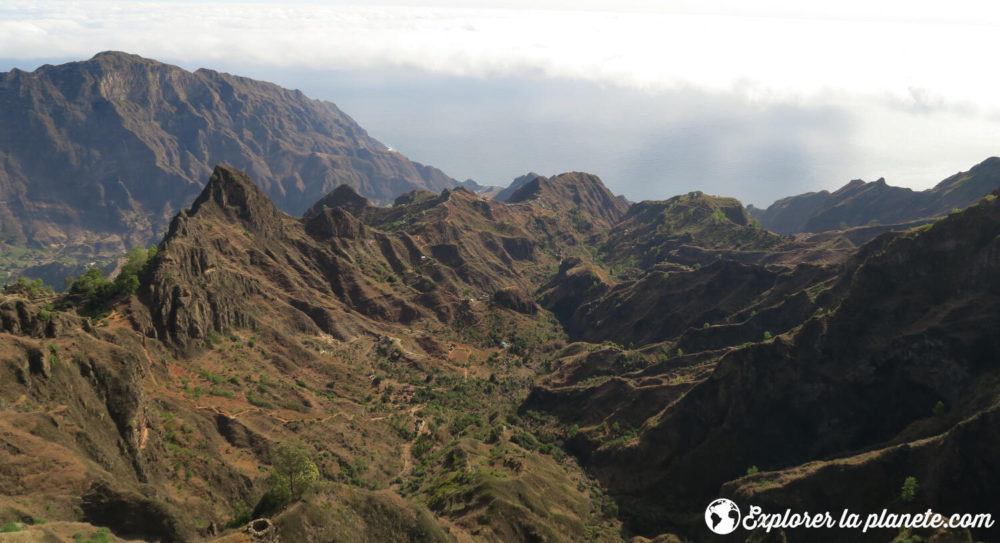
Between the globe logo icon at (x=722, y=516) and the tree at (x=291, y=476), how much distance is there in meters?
42.0

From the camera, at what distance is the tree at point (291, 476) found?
39188 millimetres

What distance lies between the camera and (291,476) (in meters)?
42.7

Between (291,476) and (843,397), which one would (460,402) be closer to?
(291,476)

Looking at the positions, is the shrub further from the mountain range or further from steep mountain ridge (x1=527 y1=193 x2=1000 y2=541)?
steep mountain ridge (x1=527 y1=193 x2=1000 y2=541)

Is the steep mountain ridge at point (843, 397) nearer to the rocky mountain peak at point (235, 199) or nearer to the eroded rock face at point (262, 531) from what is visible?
the eroded rock face at point (262, 531)

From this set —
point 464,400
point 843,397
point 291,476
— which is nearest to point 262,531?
point 291,476

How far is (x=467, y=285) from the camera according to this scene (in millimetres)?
154250

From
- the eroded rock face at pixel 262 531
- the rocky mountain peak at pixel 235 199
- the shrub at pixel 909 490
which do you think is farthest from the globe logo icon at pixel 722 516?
the rocky mountain peak at pixel 235 199

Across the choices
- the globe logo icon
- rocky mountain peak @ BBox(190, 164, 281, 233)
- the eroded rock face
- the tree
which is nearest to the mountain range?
the eroded rock face

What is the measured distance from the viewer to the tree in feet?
129

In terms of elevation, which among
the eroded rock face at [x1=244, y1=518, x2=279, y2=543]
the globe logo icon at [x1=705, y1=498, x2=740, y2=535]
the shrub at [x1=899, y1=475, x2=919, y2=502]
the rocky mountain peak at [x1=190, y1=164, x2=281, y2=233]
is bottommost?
the globe logo icon at [x1=705, y1=498, x2=740, y2=535]

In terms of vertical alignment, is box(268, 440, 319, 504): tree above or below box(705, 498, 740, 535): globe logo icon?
above

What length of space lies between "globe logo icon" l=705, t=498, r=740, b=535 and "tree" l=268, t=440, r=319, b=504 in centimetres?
4205

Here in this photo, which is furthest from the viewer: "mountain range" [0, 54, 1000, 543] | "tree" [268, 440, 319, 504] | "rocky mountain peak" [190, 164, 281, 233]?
"rocky mountain peak" [190, 164, 281, 233]
